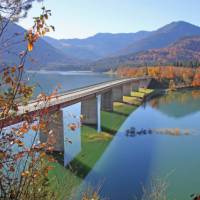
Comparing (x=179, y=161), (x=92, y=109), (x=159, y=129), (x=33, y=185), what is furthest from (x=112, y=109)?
(x=33, y=185)

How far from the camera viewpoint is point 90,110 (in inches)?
1993

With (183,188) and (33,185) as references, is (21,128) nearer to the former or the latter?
(33,185)

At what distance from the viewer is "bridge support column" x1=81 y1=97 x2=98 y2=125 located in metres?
49.7

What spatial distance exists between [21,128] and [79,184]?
19.5 metres

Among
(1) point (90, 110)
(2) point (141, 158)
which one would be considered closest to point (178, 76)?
(1) point (90, 110)

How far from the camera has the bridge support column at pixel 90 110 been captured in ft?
163

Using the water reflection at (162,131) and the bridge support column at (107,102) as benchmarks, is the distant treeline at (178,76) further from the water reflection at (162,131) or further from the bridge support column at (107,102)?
the water reflection at (162,131)

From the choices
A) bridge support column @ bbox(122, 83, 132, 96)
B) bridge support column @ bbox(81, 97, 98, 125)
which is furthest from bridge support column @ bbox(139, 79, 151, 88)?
bridge support column @ bbox(81, 97, 98, 125)

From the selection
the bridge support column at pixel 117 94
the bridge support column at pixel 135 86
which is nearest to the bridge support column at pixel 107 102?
the bridge support column at pixel 117 94

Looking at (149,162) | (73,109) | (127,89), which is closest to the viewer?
(149,162)

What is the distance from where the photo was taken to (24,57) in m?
4.43

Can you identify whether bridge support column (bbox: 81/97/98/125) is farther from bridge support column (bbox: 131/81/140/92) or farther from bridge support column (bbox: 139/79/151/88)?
bridge support column (bbox: 139/79/151/88)

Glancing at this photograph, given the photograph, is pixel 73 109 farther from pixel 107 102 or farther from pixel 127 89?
pixel 127 89

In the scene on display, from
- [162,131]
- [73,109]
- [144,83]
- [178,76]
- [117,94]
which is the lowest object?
[162,131]
